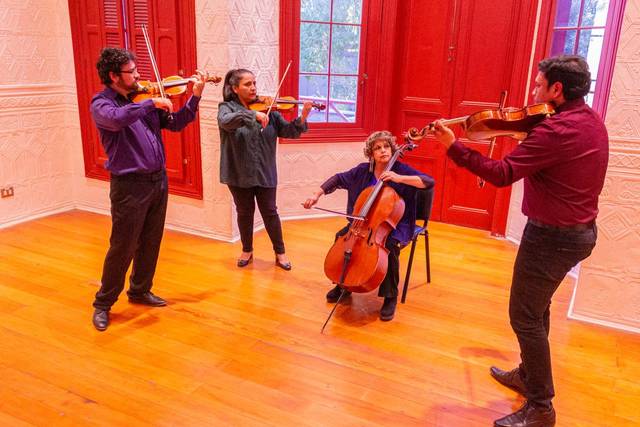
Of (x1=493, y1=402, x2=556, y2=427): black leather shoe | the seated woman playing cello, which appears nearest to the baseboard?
the seated woman playing cello

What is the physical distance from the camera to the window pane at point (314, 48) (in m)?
4.55

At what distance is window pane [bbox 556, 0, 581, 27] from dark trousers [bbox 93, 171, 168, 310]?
9.86 ft

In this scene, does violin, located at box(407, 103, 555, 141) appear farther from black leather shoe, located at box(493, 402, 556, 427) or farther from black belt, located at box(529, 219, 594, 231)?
black leather shoe, located at box(493, 402, 556, 427)

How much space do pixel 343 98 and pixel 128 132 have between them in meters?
2.44

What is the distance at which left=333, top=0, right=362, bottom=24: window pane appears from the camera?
4555 mm

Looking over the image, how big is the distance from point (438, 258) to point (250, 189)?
1.49 meters

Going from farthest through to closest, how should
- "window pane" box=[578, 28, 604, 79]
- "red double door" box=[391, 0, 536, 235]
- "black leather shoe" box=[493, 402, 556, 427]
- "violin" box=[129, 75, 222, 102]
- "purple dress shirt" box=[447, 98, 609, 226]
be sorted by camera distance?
"red double door" box=[391, 0, 536, 235] < "window pane" box=[578, 28, 604, 79] < "violin" box=[129, 75, 222, 102] < "black leather shoe" box=[493, 402, 556, 427] < "purple dress shirt" box=[447, 98, 609, 226]

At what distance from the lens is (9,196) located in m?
4.51

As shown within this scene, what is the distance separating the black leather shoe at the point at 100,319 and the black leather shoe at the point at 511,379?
6.59 feet

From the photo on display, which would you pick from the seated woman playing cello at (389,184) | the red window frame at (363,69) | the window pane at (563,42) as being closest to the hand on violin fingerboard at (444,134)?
the seated woman playing cello at (389,184)

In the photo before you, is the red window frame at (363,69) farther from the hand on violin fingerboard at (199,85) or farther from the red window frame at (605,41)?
the hand on violin fingerboard at (199,85)

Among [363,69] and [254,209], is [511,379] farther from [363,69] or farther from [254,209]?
[363,69]

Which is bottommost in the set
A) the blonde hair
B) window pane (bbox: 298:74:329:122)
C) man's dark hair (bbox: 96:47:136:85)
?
the blonde hair

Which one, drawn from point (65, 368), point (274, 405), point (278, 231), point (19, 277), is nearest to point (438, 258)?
point (278, 231)
